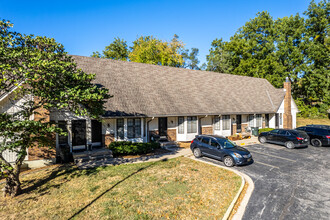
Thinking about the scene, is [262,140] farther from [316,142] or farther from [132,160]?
[132,160]

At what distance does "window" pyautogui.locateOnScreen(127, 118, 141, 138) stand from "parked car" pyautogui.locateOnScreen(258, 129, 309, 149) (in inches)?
499

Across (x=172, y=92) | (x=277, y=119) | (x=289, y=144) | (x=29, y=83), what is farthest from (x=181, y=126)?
(x=277, y=119)

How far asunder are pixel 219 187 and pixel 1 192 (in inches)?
400

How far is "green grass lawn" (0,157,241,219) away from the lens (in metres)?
6.93

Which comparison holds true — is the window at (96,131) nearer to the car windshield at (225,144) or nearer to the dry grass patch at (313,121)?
the car windshield at (225,144)

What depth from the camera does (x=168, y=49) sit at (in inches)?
1442

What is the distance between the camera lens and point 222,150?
40.8 ft

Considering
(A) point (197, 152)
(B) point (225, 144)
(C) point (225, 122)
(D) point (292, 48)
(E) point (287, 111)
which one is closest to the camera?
(B) point (225, 144)

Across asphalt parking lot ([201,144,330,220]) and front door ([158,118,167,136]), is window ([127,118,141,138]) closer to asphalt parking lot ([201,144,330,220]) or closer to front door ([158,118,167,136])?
front door ([158,118,167,136])

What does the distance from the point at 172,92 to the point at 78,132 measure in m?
10.1

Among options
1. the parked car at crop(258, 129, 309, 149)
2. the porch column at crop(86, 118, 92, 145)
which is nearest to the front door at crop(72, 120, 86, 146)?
the porch column at crop(86, 118, 92, 145)

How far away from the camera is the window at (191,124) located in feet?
62.1

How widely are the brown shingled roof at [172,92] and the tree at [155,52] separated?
1236 centimetres

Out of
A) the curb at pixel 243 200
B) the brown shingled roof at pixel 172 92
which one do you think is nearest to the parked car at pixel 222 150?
the curb at pixel 243 200
